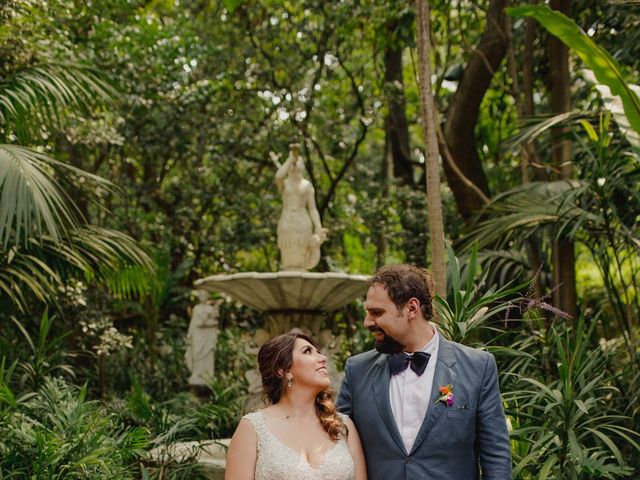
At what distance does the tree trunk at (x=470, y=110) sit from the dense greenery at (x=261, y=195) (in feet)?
0.09

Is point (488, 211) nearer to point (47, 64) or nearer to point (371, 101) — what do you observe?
point (47, 64)

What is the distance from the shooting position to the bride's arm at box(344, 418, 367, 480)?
341 centimetres

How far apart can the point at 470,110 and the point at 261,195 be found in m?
4.35

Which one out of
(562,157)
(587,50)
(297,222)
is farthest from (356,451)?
(297,222)

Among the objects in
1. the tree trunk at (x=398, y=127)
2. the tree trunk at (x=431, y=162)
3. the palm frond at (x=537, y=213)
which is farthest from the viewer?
the tree trunk at (x=398, y=127)

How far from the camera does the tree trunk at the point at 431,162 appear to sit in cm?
605

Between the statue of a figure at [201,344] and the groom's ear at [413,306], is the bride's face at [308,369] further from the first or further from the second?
the statue of a figure at [201,344]

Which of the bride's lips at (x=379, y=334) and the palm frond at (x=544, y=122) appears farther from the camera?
the palm frond at (x=544, y=122)

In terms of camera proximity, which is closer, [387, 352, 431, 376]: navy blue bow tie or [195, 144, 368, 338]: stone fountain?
[387, 352, 431, 376]: navy blue bow tie

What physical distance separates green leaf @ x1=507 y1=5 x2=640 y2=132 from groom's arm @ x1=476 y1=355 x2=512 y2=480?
81.4 inches

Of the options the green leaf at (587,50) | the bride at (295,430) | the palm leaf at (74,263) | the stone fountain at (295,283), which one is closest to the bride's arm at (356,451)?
the bride at (295,430)

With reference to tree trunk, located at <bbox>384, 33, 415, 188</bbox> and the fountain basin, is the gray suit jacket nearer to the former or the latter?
the fountain basin

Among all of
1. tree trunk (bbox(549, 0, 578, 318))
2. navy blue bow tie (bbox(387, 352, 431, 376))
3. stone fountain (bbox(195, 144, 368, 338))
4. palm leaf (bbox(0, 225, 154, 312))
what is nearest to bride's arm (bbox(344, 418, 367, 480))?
navy blue bow tie (bbox(387, 352, 431, 376))

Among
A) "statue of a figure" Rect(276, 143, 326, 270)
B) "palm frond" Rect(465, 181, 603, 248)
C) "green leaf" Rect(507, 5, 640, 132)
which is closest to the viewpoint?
"green leaf" Rect(507, 5, 640, 132)
